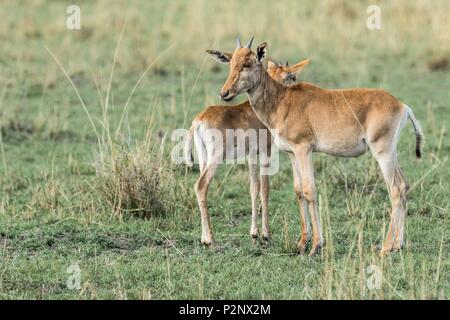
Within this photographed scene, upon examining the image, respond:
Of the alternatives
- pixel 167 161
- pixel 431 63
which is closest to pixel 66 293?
pixel 167 161

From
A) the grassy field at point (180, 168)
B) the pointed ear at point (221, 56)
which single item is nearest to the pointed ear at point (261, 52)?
the pointed ear at point (221, 56)

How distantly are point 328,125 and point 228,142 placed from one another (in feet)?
2.88

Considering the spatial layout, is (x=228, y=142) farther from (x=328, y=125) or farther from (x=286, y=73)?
(x=328, y=125)

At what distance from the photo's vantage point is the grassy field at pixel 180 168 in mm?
7395

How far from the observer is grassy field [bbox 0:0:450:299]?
7.39 meters

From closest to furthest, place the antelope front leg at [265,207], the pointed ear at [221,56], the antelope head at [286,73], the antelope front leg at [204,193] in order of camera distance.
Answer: the pointed ear at [221,56]
the antelope front leg at [204,193]
the antelope head at [286,73]
the antelope front leg at [265,207]

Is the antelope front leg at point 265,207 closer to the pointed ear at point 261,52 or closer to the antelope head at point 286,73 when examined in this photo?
the antelope head at point 286,73

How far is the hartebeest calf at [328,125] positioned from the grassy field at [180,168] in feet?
0.87

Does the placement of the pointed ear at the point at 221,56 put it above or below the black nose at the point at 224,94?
above

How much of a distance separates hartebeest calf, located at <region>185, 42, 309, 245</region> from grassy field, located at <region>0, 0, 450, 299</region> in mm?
336

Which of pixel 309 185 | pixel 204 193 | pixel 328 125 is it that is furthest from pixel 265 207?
pixel 328 125

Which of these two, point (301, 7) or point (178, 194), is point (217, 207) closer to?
point (178, 194)

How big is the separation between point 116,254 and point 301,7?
1248 cm

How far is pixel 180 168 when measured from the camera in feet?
33.1
